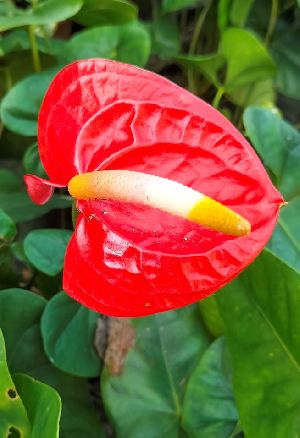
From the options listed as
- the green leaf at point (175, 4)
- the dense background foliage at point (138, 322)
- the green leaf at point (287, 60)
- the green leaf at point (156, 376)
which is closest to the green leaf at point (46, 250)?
the dense background foliage at point (138, 322)

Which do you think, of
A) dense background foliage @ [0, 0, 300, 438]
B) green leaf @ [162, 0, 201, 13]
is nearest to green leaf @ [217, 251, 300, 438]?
dense background foliage @ [0, 0, 300, 438]

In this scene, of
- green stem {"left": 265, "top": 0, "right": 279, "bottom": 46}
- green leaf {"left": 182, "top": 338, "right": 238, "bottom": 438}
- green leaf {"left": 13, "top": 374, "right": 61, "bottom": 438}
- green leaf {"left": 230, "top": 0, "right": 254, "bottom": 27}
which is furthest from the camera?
green stem {"left": 265, "top": 0, "right": 279, "bottom": 46}

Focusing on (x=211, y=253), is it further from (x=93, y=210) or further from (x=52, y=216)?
(x=52, y=216)

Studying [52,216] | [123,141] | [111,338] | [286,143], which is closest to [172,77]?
[52,216]

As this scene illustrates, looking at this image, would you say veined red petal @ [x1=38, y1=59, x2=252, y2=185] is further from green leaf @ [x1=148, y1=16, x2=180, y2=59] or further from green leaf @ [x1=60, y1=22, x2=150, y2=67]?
green leaf @ [x1=148, y1=16, x2=180, y2=59]

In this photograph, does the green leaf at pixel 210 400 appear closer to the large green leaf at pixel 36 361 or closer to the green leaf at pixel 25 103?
the large green leaf at pixel 36 361
